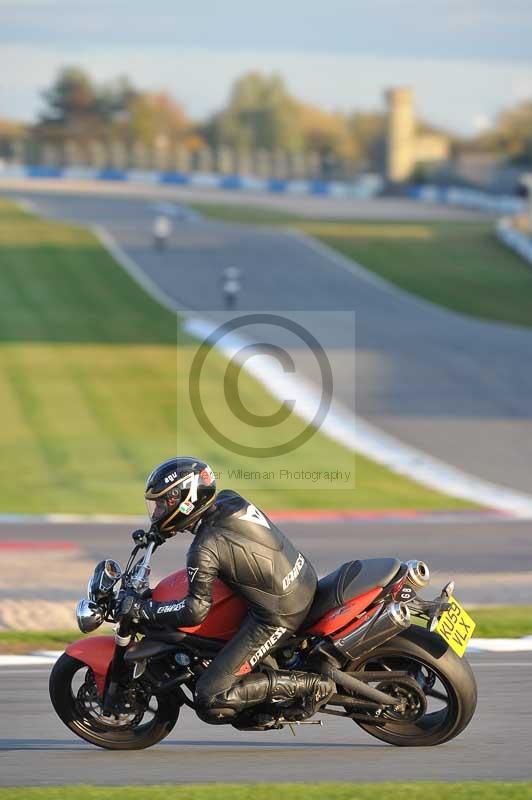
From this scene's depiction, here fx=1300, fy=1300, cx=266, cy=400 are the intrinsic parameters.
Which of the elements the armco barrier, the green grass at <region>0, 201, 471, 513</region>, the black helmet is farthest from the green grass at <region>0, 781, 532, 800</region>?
the armco barrier

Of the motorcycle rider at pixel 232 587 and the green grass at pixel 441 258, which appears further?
the green grass at pixel 441 258

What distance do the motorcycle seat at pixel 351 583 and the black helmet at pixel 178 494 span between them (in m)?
0.82

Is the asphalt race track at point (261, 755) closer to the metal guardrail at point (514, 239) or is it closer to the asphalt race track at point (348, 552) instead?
the asphalt race track at point (348, 552)

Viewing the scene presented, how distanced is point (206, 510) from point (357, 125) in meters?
160

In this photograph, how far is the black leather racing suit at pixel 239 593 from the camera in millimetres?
6812

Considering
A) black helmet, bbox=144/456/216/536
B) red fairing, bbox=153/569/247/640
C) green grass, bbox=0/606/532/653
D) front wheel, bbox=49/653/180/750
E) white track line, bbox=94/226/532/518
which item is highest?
black helmet, bbox=144/456/216/536

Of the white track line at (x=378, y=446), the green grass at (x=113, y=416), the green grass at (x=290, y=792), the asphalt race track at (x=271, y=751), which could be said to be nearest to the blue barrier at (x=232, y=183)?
the green grass at (x=113, y=416)

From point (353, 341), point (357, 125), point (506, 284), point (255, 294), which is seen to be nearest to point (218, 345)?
point (353, 341)

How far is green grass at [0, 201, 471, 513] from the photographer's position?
19906 mm

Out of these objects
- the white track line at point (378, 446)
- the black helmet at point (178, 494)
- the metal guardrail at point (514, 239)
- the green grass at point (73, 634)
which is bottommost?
the white track line at point (378, 446)

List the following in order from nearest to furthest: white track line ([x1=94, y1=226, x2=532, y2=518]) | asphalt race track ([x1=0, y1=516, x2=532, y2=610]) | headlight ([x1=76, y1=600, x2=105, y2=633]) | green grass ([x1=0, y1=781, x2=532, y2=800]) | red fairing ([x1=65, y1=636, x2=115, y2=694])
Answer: green grass ([x1=0, y1=781, x2=532, y2=800])
headlight ([x1=76, y1=600, x2=105, y2=633])
red fairing ([x1=65, y1=636, x2=115, y2=694])
asphalt race track ([x1=0, y1=516, x2=532, y2=610])
white track line ([x1=94, y1=226, x2=532, y2=518])

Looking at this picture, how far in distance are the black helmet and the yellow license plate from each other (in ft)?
4.64

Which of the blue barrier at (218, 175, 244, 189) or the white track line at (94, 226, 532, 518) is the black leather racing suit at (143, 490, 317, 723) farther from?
the blue barrier at (218, 175, 244, 189)

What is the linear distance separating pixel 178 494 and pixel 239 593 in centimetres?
62
